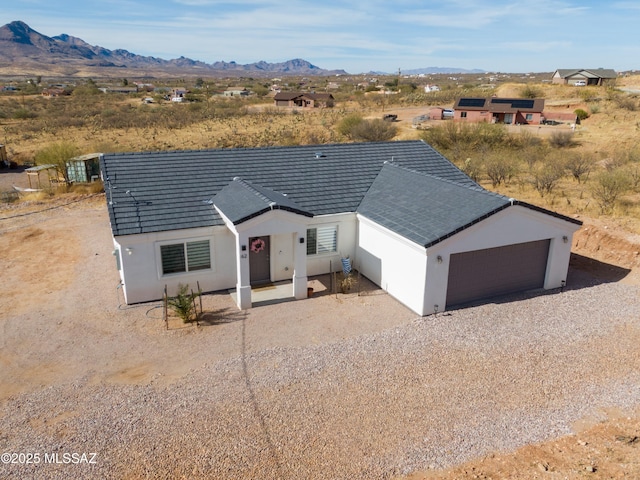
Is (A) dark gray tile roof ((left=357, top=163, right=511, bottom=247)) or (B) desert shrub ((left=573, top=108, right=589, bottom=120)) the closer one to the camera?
(A) dark gray tile roof ((left=357, top=163, right=511, bottom=247))

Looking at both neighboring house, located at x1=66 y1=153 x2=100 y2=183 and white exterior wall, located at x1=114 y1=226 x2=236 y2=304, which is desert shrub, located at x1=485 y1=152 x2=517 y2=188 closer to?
white exterior wall, located at x1=114 y1=226 x2=236 y2=304

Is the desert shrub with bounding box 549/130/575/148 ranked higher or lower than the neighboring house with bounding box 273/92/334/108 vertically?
lower

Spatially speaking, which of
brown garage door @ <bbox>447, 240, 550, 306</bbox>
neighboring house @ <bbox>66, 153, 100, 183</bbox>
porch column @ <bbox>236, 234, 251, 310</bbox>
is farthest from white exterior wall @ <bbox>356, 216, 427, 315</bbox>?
neighboring house @ <bbox>66, 153, 100, 183</bbox>

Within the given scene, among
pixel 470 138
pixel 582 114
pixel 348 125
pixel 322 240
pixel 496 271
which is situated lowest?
pixel 496 271

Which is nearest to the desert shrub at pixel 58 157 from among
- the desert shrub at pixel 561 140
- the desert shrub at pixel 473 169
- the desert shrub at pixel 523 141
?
the desert shrub at pixel 473 169

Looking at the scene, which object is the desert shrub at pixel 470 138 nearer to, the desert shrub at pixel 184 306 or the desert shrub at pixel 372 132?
the desert shrub at pixel 372 132

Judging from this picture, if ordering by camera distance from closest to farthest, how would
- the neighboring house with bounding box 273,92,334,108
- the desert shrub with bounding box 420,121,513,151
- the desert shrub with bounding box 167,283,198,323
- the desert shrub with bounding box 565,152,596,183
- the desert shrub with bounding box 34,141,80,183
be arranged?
the desert shrub with bounding box 167,283,198,323
the desert shrub with bounding box 565,152,596,183
the desert shrub with bounding box 34,141,80,183
the desert shrub with bounding box 420,121,513,151
the neighboring house with bounding box 273,92,334,108

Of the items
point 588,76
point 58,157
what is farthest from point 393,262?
point 588,76

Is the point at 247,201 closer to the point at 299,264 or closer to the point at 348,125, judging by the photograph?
the point at 299,264
